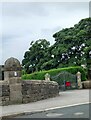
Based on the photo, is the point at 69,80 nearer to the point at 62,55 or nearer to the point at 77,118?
the point at 62,55

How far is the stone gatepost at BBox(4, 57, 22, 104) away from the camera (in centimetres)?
1742

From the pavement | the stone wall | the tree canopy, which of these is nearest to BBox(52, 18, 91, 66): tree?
the tree canopy

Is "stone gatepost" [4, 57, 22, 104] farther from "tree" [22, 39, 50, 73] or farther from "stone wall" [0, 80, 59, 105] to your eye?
"tree" [22, 39, 50, 73]

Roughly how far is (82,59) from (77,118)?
30.2m

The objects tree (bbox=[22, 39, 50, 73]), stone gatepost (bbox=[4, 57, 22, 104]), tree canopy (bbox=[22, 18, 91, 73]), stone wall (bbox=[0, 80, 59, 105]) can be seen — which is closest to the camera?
stone wall (bbox=[0, 80, 59, 105])

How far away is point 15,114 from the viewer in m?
13.3

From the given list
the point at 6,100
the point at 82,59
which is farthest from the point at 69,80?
the point at 6,100

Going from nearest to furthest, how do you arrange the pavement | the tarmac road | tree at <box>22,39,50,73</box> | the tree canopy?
the tarmac road, the pavement, the tree canopy, tree at <box>22,39,50,73</box>

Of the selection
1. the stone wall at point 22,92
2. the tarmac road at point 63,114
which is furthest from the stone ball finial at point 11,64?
the tarmac road at point 63,114

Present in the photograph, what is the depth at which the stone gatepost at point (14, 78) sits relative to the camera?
1742 centimetres

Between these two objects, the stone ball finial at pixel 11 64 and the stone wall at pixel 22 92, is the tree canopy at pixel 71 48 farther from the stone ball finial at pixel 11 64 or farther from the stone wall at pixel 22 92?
the stone ball finial at pixel 11 64

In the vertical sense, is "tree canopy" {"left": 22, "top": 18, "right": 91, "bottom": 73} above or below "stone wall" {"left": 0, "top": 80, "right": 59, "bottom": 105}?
above

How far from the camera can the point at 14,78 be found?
17.7m

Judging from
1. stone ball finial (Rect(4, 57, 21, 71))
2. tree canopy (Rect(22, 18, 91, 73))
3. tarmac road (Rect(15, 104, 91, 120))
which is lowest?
tarmac road (Rect(15, 104, 91, 120))
